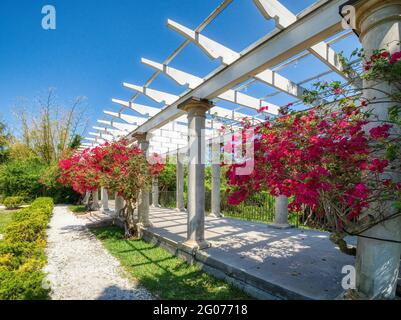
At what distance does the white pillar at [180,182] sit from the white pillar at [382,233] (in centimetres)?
1159

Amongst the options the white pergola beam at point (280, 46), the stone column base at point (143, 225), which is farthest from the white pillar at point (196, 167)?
the stone column base at point (143, 225)

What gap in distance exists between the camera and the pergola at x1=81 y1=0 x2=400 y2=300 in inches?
108

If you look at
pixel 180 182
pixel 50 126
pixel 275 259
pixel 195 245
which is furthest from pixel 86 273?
pixel 50 126

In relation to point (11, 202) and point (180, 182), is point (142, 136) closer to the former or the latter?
point (180, 182)

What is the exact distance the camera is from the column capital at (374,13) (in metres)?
2.46

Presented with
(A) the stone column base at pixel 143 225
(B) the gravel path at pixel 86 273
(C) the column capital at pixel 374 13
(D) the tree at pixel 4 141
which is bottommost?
(B) the gravel path at pixel 86 273

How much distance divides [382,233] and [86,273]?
525cm

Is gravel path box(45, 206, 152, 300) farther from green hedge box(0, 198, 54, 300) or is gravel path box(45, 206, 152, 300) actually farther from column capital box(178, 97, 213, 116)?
column capital box(178, 97, 213, 116)

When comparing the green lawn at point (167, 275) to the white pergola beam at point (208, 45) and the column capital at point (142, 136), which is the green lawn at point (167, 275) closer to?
the column capital at point (142, 136)

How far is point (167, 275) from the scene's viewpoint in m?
4.76

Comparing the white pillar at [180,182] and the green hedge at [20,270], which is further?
the white pillar at [180,182]

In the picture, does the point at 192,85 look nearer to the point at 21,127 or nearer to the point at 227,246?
the point at 227,246

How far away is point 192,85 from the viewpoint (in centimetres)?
564
